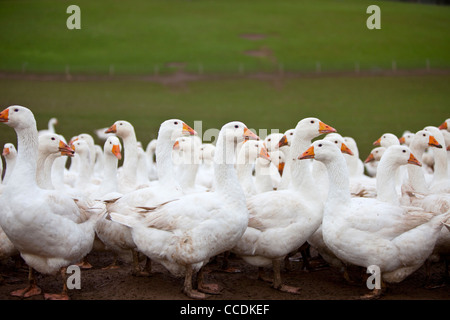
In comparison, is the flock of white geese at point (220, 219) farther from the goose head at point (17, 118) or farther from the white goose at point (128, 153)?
the white goose at point (128, 153)

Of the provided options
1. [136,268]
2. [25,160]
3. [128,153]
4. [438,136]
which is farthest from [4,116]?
[438,136]

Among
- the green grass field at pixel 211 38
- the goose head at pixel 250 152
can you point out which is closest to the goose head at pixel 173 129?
the goose head at pixel 250 152

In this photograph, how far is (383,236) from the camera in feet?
21.6

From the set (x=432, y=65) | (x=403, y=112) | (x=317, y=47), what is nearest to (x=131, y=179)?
(x=403, y=112)

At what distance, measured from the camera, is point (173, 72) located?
106ft

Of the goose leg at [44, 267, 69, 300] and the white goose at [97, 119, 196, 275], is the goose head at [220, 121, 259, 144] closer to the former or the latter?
the white goose at [97, 119, 196, 275]

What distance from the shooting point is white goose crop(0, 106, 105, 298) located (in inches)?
245

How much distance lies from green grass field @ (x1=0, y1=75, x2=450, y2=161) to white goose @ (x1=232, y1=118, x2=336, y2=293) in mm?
13327

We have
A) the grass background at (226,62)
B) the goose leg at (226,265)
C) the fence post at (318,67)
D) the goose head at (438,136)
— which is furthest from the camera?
the fence post at (318,67)

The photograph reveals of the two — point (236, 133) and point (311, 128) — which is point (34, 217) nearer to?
point (236, 133)

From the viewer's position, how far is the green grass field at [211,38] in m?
31.0

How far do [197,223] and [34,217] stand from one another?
1.90 metres

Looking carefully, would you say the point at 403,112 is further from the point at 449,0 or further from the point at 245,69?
the point at 449,0

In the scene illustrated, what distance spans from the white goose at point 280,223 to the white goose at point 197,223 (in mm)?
517
